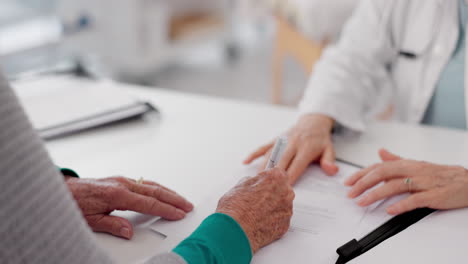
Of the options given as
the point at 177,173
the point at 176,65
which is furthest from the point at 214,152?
the point at 176,65

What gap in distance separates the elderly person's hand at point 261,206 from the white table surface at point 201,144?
0.42ft

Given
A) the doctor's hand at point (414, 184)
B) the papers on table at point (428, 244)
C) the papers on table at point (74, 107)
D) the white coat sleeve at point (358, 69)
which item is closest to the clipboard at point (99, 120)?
the papers on table at point (74, 107)

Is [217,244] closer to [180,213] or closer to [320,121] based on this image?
[180,213]

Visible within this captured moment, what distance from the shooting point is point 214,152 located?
102cm

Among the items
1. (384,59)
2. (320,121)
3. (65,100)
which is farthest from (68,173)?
→ (384,59)

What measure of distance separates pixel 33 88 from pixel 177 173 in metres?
0.53

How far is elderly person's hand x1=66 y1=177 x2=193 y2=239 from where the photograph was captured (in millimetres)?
777

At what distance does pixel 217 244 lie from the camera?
2.14ft

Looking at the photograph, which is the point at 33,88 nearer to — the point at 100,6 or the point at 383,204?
the point at 383,204

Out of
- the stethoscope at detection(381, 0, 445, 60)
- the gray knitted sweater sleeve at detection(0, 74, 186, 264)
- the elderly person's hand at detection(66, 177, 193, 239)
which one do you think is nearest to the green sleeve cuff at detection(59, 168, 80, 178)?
the elderly person's hand at detection(66, 177, 193, 239)

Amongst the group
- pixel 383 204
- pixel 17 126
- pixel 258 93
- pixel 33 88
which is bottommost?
pixel 258 93

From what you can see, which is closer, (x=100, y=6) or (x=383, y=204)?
(x=383, y=204)

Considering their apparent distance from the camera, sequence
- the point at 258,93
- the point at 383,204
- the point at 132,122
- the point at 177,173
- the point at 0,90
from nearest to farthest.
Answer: the point at 0,90 < the point at 383,204 < the point at 177,173 < the point at 132,122 < the point at 258,93

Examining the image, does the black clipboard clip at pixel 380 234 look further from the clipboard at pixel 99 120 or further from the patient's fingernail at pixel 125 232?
the clipboard at pixel 99 120
